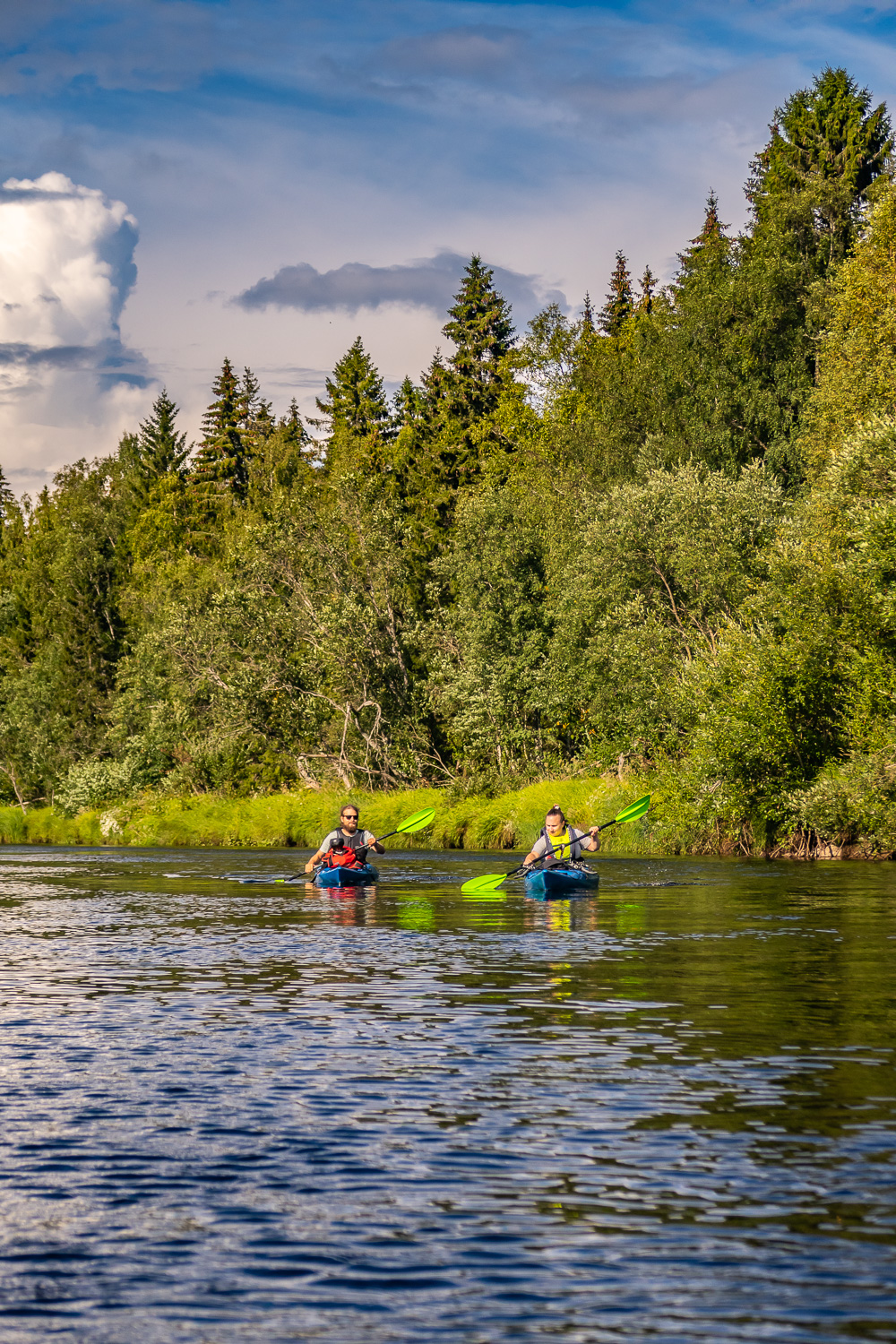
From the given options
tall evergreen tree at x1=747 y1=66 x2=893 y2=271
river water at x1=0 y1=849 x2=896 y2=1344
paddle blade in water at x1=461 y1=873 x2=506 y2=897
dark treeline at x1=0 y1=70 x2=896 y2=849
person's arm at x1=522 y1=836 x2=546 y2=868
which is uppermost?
tall evergreen tree at x1=747 y1=66 x2=893 y2=271

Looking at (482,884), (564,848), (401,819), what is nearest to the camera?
(564,848)

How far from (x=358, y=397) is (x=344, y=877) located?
6064cm

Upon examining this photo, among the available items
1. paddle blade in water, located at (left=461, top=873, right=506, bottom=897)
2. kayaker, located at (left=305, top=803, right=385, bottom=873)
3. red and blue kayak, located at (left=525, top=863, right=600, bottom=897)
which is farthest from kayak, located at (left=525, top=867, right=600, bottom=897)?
kayaker, located at (left=305, top=803, right=385, bottom=873)

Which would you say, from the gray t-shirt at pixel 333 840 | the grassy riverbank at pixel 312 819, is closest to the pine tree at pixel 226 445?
the grassy riverbank at pixel 312 819

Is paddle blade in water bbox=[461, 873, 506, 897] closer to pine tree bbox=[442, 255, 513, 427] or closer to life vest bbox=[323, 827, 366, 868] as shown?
life vest bbox=[323, 827, 366, 868]

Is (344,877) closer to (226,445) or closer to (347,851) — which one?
(347,851)

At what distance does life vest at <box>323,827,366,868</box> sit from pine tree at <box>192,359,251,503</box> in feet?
192

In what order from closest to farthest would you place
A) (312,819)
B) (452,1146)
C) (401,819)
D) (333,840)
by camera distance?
(452,1146)
(333,840)
(401,819)
(312,819)

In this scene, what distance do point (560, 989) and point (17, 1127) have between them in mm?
6402

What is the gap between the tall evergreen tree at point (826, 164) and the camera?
169ft

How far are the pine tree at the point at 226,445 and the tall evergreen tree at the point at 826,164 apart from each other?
123 feet

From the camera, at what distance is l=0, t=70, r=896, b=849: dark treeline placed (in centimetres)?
3228

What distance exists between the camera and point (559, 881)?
23.6 metres

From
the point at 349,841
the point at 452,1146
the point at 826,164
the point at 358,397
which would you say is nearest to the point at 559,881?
the point at 349,841
